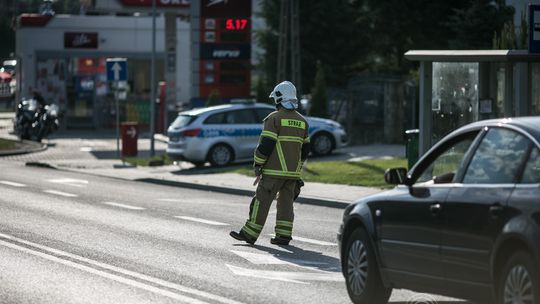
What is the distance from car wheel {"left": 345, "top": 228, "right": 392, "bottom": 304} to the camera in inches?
409

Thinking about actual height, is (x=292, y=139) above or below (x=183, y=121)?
above

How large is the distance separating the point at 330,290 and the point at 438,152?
217 cm

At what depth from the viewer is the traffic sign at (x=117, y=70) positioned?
38031 millimetres

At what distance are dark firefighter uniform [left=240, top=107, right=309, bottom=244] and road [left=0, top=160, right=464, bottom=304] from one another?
0.24m

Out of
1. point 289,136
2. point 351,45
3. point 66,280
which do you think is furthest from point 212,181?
point 351,45

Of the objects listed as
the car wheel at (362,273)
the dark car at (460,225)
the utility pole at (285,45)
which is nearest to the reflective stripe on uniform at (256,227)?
the dark car at (460,225)

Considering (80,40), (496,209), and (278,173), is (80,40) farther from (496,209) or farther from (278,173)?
(496,209)

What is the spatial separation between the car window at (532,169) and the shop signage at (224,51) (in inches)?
1509

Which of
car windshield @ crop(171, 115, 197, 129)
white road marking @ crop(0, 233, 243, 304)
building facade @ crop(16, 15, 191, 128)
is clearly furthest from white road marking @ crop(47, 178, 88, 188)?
building facade @ crop(16, 15, 191, 128)

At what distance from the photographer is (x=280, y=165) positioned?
51.4 feet

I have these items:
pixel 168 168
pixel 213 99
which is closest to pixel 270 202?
pixel 168 168

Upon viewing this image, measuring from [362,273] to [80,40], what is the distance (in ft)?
175

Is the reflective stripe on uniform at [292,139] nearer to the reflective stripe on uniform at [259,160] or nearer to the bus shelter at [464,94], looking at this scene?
the reflective stripe on uniform at [259,160]

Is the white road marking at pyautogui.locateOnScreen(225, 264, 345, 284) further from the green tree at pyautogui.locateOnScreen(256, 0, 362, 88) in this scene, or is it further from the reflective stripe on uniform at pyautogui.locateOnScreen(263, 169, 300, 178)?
the green tree at pyautogui.locateOnScreen(256, 0, 362, 88)
